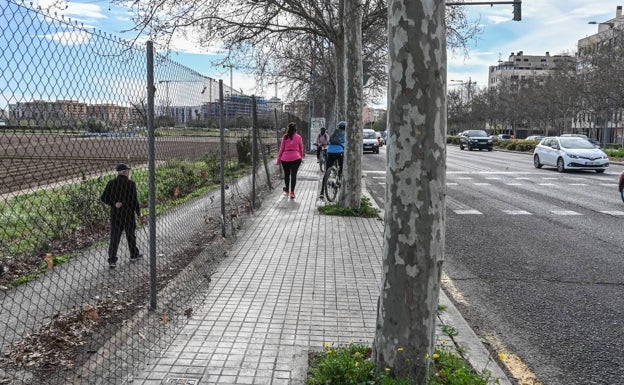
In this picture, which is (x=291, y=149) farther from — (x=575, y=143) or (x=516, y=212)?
(x=575, y=143)

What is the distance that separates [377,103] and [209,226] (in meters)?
35.1

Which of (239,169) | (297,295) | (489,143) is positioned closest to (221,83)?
(297,295)

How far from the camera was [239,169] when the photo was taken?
63.3 feet

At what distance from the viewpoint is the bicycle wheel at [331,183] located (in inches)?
485

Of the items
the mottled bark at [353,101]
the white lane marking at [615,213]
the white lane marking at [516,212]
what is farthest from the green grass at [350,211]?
the white lane marking at [615,213]

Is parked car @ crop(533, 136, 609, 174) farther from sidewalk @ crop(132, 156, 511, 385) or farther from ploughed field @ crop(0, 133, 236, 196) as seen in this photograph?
ploughed field @ crop(0, 133, 236, 196)

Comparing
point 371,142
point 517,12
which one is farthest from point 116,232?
point 371,142

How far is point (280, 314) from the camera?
4.95m

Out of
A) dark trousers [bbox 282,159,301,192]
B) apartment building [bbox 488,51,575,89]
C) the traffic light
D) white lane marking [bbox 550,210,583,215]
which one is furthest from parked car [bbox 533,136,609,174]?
apartment building [bbox 488,51,575,89]

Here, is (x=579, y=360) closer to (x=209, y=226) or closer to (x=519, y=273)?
(x=519, y=273)

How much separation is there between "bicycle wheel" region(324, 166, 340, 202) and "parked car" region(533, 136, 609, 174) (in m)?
13.8

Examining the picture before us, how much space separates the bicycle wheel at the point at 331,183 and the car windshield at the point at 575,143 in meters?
14.6

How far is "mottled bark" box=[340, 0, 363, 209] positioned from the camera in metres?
10.3

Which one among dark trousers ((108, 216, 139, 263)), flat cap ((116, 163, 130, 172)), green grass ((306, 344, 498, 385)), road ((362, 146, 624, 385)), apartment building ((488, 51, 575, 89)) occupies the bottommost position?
road ((362, 146, 624, 385))
